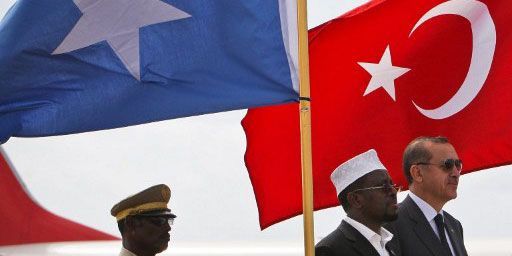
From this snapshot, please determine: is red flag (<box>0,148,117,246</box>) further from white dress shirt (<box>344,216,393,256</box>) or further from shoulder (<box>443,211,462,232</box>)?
white dress shirt (<box>344,216,393,256</box>)

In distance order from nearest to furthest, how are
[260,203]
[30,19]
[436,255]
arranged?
[30,19], [436,255], [260,203]

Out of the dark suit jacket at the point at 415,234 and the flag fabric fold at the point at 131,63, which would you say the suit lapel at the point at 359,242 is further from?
the flag fabric fold at the point at 131,63

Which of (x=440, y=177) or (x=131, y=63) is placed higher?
(x=131, y=63)

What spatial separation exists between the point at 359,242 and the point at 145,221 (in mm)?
1257

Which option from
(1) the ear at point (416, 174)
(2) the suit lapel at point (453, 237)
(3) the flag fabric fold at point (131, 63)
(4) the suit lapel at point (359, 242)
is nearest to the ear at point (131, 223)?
(3) the flag fabric fold at point (131, 63)

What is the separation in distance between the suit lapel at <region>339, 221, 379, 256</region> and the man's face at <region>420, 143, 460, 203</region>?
832 mm

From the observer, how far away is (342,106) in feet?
27.8

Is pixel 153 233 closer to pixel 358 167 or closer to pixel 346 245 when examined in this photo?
pixel 346 245

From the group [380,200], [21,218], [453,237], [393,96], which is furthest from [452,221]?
[21,218]

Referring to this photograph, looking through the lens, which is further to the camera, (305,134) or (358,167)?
(358,167)

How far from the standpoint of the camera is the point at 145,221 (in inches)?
249

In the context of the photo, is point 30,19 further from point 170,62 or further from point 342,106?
point 342,106

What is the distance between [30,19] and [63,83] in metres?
0.42

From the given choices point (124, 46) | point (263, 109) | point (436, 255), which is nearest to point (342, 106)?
point (263, 109)
